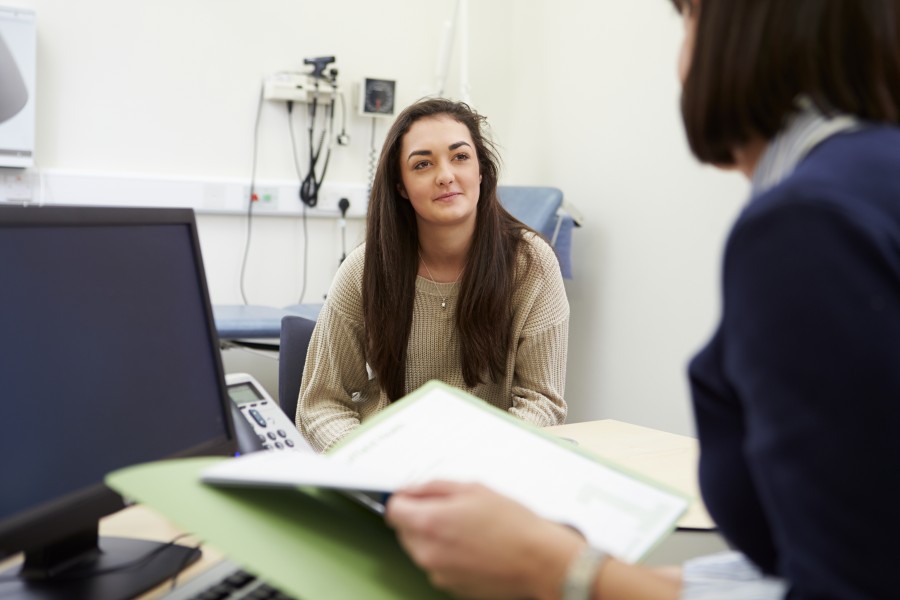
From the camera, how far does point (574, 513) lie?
2.46 ft

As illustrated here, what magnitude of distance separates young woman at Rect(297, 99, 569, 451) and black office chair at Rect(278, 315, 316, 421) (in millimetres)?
41

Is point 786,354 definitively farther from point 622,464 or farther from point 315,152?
point 315,152

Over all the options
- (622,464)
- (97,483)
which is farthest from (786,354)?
(622,464)

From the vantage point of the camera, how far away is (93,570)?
85 cm

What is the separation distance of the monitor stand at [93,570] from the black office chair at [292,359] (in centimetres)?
87

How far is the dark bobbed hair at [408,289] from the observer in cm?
175

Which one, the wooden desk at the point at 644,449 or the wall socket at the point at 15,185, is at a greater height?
the wall socket at the point at 15,185

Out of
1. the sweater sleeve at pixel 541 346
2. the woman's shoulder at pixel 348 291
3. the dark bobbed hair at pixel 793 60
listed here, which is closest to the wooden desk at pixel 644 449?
the sweater sleeve at pixel 541 346

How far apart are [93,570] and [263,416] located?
451 millimetres

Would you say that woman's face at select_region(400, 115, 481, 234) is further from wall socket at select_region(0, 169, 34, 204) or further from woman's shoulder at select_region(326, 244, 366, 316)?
wall socket at select_region(0, 169, 34, 204)

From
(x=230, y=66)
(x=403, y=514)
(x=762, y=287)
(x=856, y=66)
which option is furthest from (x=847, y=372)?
(x=230, y=66)

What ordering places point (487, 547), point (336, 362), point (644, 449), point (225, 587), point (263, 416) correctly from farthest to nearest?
point (336, 362) → point (644, 449) → point (263, 416) → point (225, 587) → point (487, 547)

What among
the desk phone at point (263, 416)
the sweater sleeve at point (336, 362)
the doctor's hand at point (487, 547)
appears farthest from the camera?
the sweater sleeve at point (336, 362)

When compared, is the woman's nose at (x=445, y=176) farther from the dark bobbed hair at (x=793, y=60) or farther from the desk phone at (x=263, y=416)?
the dark bobbed hair at (x=793, y=60)
